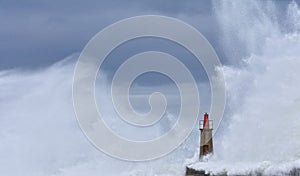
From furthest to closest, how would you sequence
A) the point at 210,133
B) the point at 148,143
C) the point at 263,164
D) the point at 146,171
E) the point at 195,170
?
the point at 148,143 < the point at 146,171 < the point at 210,133 < the point at 195,170 < the point at 263,164

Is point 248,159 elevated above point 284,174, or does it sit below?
above

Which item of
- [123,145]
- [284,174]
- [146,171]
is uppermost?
[123,145]

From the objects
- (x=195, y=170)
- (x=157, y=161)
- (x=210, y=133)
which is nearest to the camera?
(x=195, y=170)

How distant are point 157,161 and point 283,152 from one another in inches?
971

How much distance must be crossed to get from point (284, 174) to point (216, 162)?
15.1 metres

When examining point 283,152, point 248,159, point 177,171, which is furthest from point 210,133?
point 283,152

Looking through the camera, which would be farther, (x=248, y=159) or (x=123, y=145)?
(x=123, y=145)

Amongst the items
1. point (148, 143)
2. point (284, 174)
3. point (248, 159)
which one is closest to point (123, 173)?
point (148, 143)

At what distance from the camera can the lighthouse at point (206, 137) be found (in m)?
55.8

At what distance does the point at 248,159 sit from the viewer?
46.7m

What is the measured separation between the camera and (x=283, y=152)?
41688 millimetres

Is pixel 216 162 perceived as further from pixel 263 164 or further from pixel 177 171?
pixel 263 164

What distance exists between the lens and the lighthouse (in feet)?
183

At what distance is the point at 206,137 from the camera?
56125mm
